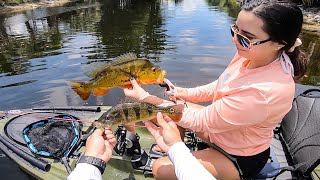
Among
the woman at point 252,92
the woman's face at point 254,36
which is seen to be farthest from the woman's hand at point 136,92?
the woman's face at point 254,36

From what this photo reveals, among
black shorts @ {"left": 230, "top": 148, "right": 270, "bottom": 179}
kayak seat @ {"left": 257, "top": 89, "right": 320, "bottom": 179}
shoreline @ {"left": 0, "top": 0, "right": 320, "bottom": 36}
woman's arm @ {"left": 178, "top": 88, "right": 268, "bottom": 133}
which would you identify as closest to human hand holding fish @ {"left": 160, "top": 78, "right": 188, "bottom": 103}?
woman's arm @ {"left": 178, "top": 88, "right": 268, "bottom": 133}

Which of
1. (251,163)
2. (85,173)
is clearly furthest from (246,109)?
(85,173)

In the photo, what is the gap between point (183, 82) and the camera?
39.1 ft

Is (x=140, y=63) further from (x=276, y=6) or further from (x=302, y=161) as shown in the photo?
(x=302, y=161)

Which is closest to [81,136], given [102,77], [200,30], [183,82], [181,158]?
[102,77]

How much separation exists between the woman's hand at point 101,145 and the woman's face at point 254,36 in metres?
1.51

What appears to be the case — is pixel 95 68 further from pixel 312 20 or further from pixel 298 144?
pixel 312 20

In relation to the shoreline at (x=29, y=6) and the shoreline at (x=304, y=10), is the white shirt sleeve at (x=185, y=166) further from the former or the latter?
the shoreline at (x=29, y=6)

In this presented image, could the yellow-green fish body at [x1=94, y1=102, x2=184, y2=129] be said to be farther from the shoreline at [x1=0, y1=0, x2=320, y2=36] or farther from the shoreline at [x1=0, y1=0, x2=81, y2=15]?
the shoreline at [x1=0, y1=0, x2=81, y2=15]

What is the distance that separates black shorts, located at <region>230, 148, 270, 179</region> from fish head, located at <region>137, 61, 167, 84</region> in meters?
1.18

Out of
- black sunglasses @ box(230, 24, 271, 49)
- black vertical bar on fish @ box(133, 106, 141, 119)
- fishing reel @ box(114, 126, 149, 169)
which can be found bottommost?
fishing reel @ box(114, 126, 149, 169)

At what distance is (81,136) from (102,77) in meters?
2.19

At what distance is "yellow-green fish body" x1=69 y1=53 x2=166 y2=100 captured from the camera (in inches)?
129

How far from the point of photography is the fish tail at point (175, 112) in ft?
10.3
